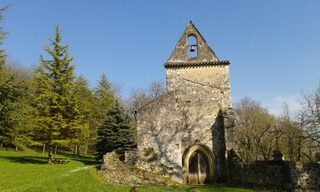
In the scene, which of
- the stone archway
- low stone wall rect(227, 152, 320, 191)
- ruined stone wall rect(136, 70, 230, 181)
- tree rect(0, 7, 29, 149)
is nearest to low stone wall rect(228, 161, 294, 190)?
low stone wall rect(227, 152, 320, 191)

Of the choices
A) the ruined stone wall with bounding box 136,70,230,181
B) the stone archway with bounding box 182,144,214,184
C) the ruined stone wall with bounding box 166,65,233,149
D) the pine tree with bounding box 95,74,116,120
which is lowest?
the stone archway with bounding box 182,144,214,184

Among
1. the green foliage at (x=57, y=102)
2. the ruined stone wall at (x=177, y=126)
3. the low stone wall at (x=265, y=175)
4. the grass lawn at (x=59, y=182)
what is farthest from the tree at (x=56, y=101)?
the low stone wall at (x=265, y=175)

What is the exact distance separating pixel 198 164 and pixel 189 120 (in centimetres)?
291

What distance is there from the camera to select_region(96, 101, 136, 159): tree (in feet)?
86.5

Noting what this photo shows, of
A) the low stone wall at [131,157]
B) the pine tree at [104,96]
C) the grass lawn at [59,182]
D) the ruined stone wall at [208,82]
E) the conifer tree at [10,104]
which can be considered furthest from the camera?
the pine tree at [104,96]

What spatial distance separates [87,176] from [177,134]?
6.18m

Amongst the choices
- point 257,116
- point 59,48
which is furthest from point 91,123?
point 257,116

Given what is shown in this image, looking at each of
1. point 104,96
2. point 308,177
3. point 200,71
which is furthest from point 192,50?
point 104,96

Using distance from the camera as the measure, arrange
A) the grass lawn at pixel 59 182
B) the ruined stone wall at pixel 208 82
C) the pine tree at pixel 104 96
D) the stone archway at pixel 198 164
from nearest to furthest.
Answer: the grass lawn at pixel 59 182 → the stone archway at pixel 198 164 → the ruined stone wall at pixel 208 82 → the pine tree at pixel 104 96

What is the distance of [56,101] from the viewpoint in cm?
2500

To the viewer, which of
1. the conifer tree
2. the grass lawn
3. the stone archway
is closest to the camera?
the grass lawn

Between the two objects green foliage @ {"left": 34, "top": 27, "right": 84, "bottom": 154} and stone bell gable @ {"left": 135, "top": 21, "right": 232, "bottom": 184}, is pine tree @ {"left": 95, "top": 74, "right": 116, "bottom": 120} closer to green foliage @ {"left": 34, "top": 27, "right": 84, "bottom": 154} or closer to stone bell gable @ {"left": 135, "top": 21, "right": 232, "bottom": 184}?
green foliage @ {"left": 34, "top": 27, "right": 84, "bottom": 154}

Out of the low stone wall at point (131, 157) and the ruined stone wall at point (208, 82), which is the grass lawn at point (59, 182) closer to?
the low stone wall at point (131, 157)

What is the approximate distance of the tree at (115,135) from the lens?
26375 millimetres
